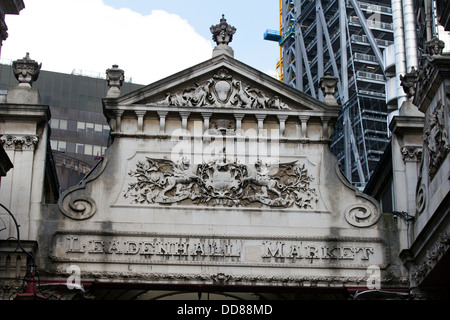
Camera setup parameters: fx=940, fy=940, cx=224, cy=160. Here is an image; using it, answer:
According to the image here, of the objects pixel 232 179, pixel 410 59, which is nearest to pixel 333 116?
pixel 232 179

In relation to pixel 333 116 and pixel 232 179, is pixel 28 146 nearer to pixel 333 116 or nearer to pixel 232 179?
pixel 232 179

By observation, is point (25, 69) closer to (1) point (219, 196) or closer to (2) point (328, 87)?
(1) point (219, 196)

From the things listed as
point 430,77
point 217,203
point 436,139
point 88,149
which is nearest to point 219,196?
point 217,203

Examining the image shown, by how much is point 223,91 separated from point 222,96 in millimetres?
169

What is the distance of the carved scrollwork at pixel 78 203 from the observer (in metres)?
26.6

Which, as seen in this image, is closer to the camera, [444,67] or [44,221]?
[444,67]

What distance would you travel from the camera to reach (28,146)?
88.6ft

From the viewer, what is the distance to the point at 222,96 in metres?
28.2

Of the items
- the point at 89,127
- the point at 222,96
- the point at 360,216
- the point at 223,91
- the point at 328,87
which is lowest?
the point at 360,216

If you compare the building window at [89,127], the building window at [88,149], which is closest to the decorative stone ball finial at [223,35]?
the building window at [88,149]

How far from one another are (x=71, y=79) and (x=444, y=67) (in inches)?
2058

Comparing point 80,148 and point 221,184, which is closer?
point 221,184

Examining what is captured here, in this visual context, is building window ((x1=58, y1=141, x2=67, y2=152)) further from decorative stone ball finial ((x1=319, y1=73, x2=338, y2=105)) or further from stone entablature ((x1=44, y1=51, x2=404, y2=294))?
decorative stone ball finial ((x1=319, y1=73, x2=338, y2=105))
